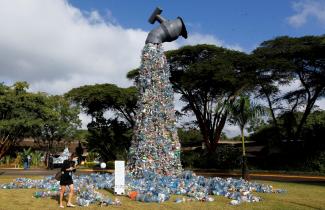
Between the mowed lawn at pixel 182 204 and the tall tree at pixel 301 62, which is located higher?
the tall tree at pixel 301 62

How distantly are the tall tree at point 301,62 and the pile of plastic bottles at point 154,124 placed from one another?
21615 mm

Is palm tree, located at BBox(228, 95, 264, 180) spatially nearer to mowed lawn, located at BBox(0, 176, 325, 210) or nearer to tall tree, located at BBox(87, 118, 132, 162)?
mowed lawn, located at BBox(0, 176, 325, 210)

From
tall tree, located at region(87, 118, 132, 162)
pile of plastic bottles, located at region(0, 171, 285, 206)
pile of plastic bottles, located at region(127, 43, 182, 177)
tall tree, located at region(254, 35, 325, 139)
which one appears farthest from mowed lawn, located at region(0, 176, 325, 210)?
tall tree, located at region(87, 118, 132, 162)

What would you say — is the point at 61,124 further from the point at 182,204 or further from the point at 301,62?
the point at 182,204

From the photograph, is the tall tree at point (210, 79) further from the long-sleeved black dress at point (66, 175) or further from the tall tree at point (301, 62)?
the long-sleeved black dress at point (66, 175)

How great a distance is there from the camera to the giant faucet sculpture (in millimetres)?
20000

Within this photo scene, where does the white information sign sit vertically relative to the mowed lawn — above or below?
above

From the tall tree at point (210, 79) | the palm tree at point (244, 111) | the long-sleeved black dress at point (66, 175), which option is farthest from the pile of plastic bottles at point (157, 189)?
the tall tree at point (210, 79)

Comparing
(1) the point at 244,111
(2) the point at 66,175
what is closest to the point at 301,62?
(1) the point at 244,111

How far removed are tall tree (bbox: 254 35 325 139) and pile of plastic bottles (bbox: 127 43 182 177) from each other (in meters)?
21.6

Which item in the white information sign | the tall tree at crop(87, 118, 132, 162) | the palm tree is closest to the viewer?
the white information sign

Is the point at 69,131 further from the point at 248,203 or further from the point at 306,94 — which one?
the point at 248,203

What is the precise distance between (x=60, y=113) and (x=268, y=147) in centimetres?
2477

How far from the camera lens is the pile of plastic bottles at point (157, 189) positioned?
14.5 meters
